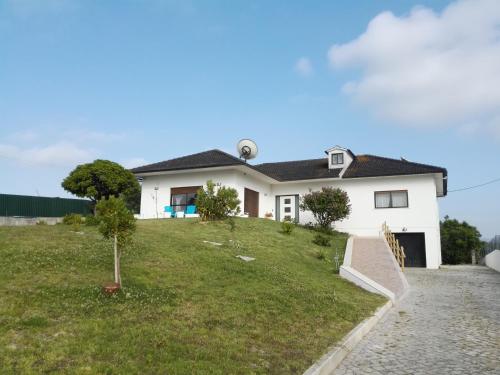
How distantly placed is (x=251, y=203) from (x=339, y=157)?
7.85 metres

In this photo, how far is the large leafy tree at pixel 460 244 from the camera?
39156 millimetres

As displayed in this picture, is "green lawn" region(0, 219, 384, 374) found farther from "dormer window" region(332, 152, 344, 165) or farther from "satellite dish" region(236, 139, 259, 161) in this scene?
"dormer window" region(332, 152, 344, 165)

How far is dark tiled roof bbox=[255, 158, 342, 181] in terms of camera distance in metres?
28.6

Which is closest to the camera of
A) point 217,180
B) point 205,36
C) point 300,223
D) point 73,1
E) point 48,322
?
point 48,322

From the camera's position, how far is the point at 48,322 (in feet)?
20.0

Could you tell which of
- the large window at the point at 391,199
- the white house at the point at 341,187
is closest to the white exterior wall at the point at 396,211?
the white house at the point at 341,187

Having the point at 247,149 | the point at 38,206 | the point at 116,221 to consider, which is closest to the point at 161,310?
the point at 116,221

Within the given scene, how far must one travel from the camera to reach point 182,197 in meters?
27.3

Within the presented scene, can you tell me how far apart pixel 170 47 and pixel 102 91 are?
3660mm

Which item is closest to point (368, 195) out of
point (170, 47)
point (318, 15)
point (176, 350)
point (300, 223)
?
point (300, 223)

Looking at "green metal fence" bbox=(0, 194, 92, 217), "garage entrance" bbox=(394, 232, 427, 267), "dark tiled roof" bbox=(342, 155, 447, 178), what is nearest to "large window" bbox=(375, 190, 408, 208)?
"dark tiled roof" bbox=(342, 155, 447, 178)

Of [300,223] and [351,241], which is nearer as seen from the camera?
[351,241]

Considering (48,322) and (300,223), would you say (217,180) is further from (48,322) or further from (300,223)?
(48,322)

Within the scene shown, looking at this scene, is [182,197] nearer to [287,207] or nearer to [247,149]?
[247,149]
